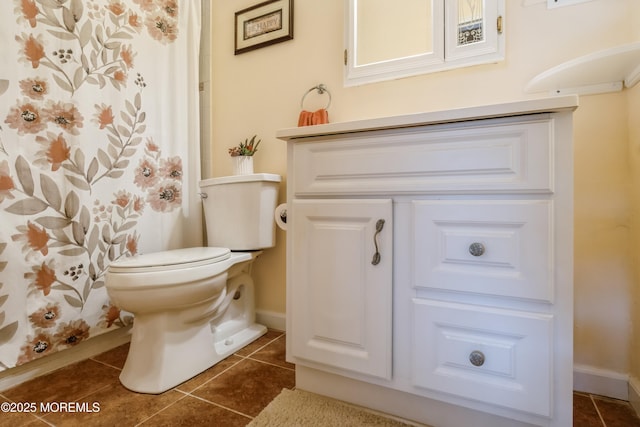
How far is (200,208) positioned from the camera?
1.73m

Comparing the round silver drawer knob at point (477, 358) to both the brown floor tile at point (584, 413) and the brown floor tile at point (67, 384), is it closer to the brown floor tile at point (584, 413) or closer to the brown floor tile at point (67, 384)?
the brown floor tile at point (584, 413)

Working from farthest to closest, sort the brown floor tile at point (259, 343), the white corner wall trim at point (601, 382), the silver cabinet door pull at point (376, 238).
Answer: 1. the brown floor tile at point (259, 343)
2. the white corner wall trim at point (601, 382)
3. the silver cabinet door pull at point (376, 238)

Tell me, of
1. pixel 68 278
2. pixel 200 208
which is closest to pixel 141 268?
pixel 68 278

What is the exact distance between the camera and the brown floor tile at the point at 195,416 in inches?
36.3

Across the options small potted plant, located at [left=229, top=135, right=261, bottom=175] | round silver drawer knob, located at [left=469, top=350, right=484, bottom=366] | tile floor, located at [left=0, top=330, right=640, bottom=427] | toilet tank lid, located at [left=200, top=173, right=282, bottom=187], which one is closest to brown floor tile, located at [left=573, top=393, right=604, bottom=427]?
tile floor, located at [left=0, top=330, right=640, bottom=427]

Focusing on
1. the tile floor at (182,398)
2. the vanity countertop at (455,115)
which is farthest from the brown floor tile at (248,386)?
the vanity countertop at (455,115)

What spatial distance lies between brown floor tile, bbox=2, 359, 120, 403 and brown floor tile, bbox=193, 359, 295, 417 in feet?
1.27

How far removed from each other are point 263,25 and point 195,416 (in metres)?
1.81

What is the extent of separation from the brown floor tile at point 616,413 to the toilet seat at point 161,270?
1.35m

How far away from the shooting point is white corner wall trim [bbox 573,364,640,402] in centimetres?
101

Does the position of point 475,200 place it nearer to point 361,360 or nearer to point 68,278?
point 361,360

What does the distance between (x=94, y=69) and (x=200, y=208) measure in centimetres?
78

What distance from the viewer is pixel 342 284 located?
3.10ft

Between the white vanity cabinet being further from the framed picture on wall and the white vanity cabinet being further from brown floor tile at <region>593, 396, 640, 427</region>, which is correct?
the framed picture on wall
